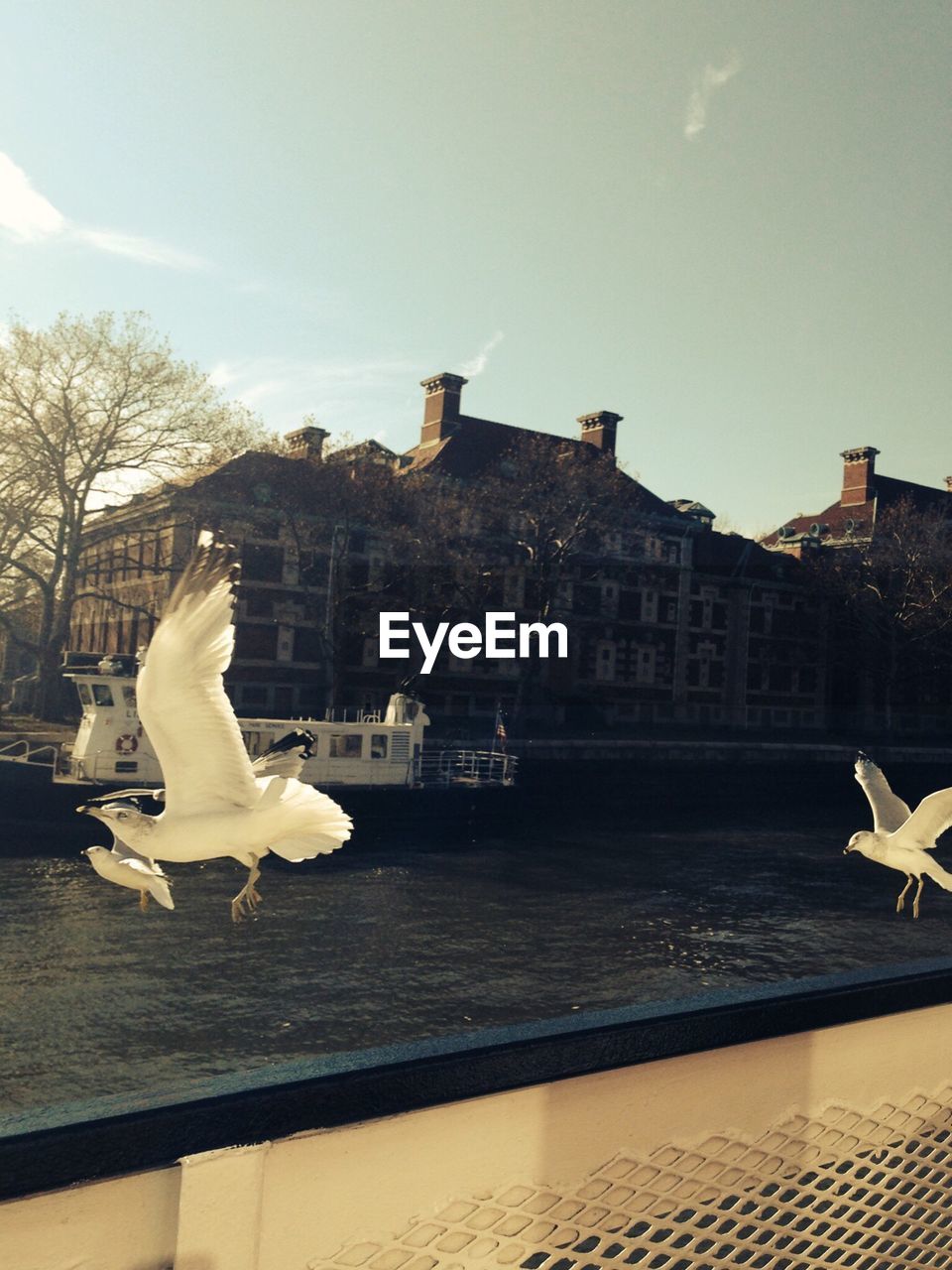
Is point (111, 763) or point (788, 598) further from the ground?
point (788, 598)

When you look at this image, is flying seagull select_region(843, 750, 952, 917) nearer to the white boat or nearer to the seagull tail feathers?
the seagull tail feathers

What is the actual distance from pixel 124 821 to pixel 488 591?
2105 inches

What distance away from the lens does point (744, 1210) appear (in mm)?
3205

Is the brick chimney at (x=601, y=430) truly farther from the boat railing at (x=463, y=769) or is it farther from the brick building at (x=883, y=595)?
the boat railing at (x=463, y=769)

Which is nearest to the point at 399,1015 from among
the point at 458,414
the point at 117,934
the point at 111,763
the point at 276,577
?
the point at 117,934

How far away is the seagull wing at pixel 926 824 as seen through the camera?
319 centimetres

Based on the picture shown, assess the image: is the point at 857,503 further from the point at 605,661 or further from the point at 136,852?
the point at 136,852

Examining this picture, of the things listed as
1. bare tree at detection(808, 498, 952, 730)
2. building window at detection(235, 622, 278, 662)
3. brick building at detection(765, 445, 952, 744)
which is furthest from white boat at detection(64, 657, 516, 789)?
brick building at detection(765, 445, 952, 744)

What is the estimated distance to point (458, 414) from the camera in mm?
71625

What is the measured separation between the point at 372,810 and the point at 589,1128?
97.4 feet

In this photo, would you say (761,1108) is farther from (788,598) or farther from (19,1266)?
(788,598)

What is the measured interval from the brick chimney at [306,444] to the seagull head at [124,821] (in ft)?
159

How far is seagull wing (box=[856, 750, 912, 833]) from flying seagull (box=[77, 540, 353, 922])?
205cm

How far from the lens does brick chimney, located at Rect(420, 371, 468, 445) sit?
70500mm
